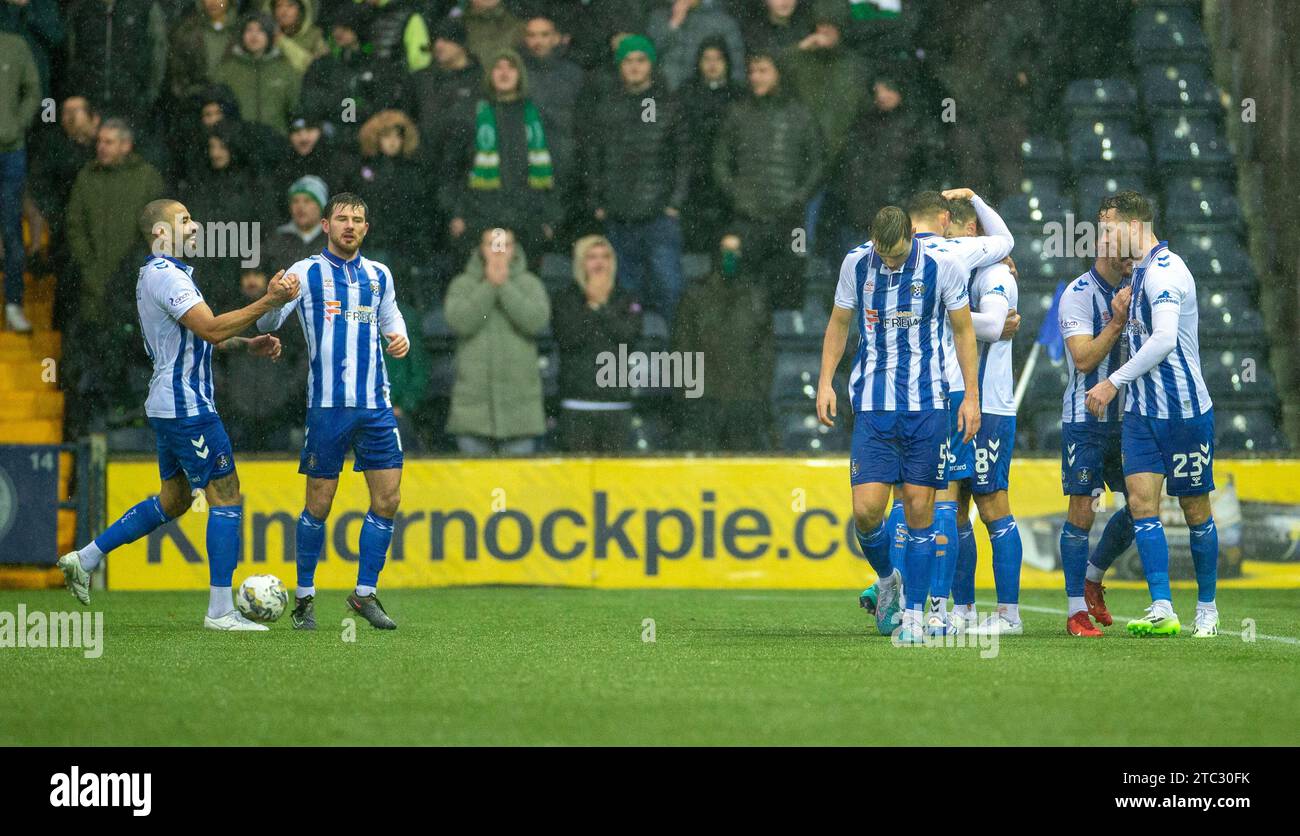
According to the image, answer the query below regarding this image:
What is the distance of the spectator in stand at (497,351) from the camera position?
42.4 feet

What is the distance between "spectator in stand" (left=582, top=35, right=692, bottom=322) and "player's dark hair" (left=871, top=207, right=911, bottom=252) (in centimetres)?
578

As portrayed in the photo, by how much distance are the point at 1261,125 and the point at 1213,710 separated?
1075 cm

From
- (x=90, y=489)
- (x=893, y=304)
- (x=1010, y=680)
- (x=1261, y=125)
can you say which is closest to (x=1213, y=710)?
(x=1010, y=680)

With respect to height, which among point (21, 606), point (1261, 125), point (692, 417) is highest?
→ point (1261, 125)

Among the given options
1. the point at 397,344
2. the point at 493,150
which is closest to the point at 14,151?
the point at 493,150

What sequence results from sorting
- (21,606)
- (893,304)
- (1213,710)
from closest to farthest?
1. (1213,710)
2. (893,304)
3. (21,606)

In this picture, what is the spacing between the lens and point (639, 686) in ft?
21.3

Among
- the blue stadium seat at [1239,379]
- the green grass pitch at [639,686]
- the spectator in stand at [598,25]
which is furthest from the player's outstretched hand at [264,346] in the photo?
the blue stadium seat at [1239,379]

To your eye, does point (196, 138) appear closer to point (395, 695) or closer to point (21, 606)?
point (21, 606)

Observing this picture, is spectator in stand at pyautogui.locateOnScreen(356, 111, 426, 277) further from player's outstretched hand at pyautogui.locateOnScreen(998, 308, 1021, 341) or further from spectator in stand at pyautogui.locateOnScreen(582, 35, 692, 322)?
player's outstretched hand at pyautogui.locateOnScreen(998, 308, 1021, 341)

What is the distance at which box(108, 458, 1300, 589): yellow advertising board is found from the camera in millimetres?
12453

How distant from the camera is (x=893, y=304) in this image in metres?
7.97

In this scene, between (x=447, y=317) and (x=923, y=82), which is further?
(x=923, y=82)

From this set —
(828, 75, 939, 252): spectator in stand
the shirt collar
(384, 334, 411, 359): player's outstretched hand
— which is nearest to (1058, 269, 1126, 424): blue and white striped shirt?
(384, 334, 411, 359): player's outstretched hand
